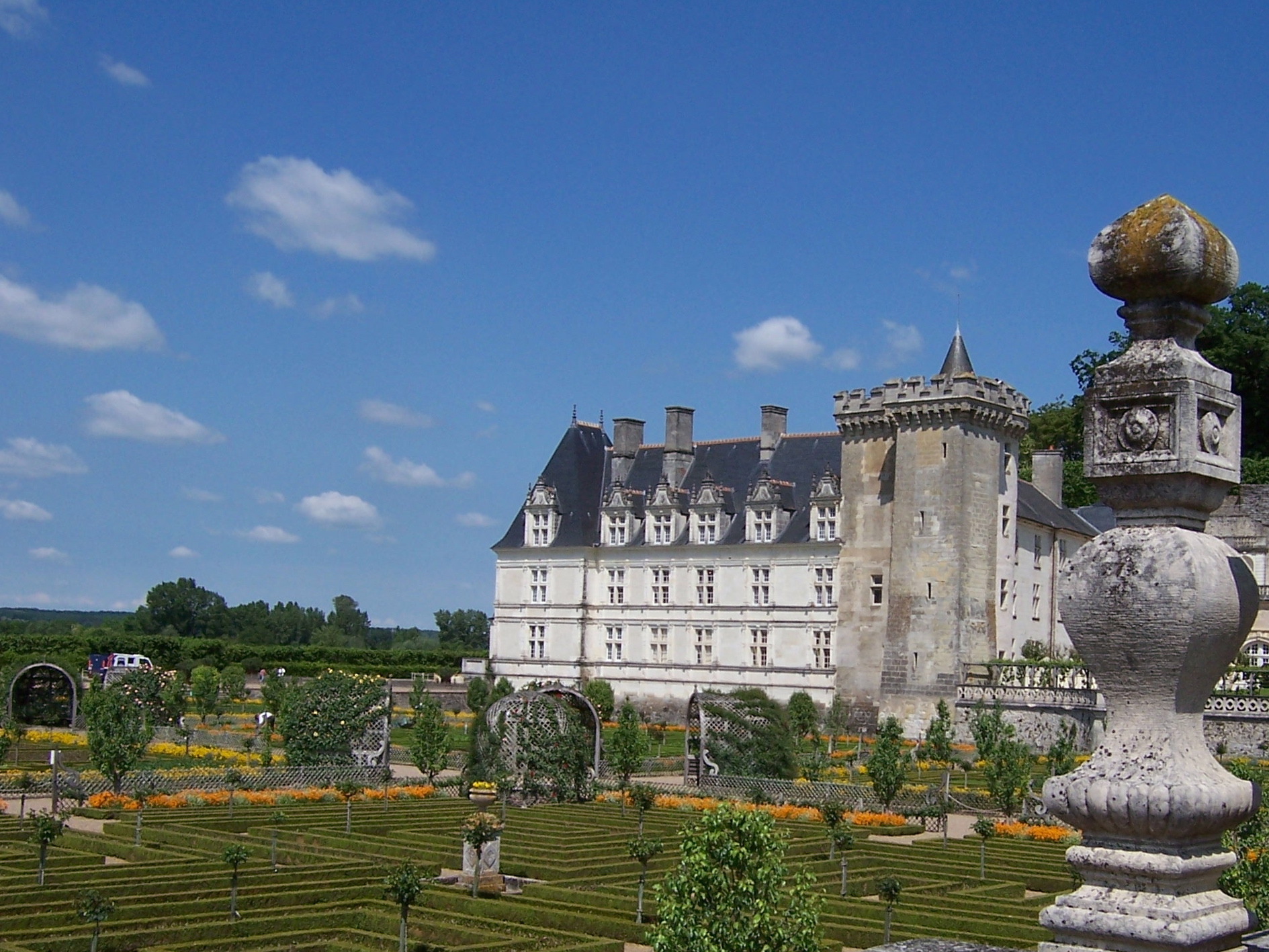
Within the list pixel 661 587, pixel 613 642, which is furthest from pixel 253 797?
pixel 613 642

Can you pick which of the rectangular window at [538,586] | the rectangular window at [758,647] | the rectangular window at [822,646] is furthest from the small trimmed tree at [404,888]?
the rectangular window at [538,586]

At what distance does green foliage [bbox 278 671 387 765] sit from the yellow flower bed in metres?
3.00

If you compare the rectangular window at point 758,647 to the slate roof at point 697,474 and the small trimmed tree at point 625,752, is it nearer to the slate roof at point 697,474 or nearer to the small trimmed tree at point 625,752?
the slate roof at point 697,474

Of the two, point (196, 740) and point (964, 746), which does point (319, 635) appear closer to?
point (196, 740)

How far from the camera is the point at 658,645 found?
61.7m

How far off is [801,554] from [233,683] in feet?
79.7

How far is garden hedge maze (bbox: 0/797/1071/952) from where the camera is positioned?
1756 centimetres

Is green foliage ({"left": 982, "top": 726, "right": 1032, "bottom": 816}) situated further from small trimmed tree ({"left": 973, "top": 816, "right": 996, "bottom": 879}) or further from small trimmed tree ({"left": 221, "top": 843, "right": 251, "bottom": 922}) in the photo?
small trimmed tree ({"left": 221, "top": 843, "right": 251, "bottom": 922})

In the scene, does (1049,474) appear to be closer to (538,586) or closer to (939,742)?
(538,586)

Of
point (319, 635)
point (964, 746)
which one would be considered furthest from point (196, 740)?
point (319, 635)

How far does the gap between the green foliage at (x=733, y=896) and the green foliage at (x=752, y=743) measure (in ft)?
88.5

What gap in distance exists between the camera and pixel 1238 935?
585cm

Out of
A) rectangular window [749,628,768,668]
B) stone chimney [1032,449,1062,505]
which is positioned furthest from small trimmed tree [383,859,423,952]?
stone chimney [1032,449,1062,505]

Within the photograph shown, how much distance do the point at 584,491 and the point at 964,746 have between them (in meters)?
23.9
